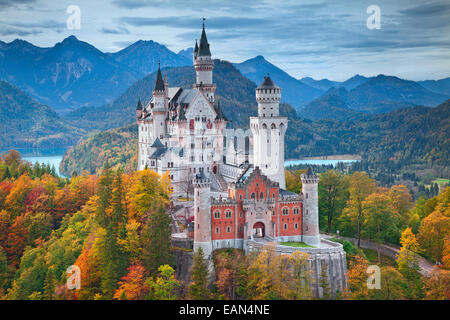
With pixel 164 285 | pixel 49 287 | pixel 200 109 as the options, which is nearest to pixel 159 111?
pixel 200 109

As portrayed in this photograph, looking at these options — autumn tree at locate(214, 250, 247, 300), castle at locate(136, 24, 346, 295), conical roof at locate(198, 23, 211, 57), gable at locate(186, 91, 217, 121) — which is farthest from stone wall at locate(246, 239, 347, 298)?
conical roof at locate(198, 23, 211, 57)

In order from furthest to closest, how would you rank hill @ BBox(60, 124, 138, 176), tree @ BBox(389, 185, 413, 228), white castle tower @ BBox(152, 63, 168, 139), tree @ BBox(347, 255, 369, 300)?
hill @ BBox(60, 124, 138, 176), white castle tower @ BBox(152, 63, 168, 139), tree @ BBox(389, 185, 413, 228), tree @ BBox(347, 255, 369, 300)

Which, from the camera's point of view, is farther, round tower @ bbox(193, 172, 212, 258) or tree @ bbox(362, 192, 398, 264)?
tree @ bbox(362, 192, 398, 264)

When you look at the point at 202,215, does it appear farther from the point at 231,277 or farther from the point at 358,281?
the point at 358,281

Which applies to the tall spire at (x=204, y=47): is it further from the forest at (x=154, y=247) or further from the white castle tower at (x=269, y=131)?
the white castle tower at (x=269, y=131)

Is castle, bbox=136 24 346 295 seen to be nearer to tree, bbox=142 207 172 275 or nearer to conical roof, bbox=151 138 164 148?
conical roof, bbox=151 138 164 148
